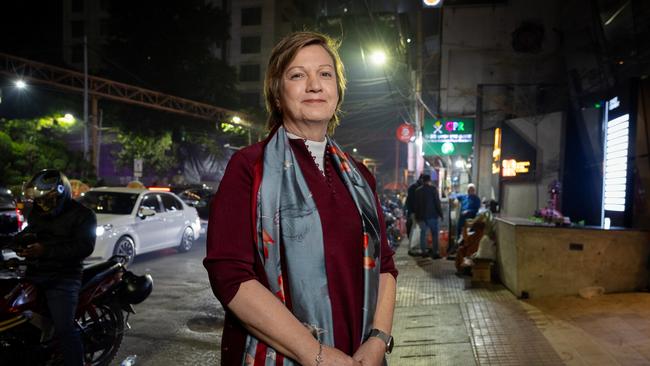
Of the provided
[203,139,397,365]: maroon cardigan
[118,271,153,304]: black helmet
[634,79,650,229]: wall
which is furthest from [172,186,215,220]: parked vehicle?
[203,139,397,365]: maroon cardigan

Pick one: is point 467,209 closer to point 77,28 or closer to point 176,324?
point 176,324

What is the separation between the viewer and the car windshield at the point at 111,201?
9797mm

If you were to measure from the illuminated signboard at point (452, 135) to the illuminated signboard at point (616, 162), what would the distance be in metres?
10.6

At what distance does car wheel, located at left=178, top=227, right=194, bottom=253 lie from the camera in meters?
11.7

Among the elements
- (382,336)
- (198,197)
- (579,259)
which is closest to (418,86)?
(198,197)

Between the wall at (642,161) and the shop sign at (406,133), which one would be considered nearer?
the wall at (642,161)

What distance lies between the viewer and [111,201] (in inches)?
393

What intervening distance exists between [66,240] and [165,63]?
27.2m

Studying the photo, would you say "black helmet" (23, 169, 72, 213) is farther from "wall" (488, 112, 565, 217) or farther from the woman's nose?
"wall" (488, 112, 565, 217)

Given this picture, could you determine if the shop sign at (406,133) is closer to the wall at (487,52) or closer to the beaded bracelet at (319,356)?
the wall at (487,52)

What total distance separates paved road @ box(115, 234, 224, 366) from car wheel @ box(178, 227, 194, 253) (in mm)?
2561

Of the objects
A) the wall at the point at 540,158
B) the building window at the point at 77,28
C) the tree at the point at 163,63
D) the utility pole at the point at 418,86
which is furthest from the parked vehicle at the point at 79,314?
the building window at the point at 77,28

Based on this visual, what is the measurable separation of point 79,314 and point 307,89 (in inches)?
136

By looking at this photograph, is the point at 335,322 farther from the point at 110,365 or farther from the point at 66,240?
the point at 110,365
